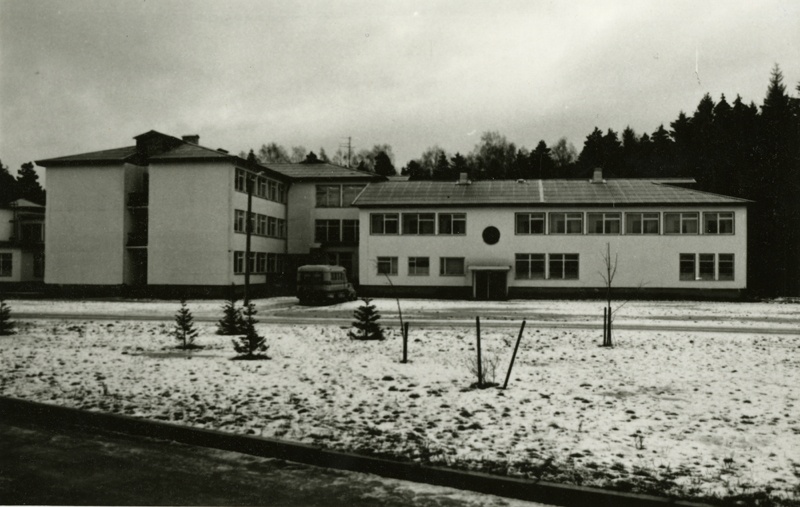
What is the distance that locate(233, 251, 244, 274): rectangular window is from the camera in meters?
43.5

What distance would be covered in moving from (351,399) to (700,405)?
15.3 feet

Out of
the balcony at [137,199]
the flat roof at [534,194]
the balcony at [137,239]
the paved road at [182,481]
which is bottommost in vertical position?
the paved road at [182,481]

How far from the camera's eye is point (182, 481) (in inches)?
246

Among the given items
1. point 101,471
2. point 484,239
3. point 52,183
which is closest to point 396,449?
point 101,471

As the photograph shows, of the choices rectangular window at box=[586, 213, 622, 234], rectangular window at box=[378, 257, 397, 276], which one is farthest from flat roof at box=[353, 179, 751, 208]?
rectangular window at box=[378, 257, 397, 276]

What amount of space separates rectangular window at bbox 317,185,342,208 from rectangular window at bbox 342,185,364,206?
1.07 ft

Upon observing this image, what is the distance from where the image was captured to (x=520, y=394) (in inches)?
385

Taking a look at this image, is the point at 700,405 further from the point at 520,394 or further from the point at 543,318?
the point at 543,318

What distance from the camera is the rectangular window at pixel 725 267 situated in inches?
1756

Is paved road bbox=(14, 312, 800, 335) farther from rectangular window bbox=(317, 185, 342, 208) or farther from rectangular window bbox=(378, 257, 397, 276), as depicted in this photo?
rectangular window bbox=(317, 185, 342, 208)

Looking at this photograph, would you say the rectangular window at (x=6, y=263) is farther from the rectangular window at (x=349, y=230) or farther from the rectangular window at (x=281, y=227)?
the rectangular window at (x=349, y=230)

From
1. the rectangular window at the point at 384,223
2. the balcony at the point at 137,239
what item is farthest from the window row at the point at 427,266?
the balcony at the point at 137,239

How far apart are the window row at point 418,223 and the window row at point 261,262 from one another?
26.8 feet

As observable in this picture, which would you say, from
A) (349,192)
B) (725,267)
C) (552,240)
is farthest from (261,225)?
(725,267)
